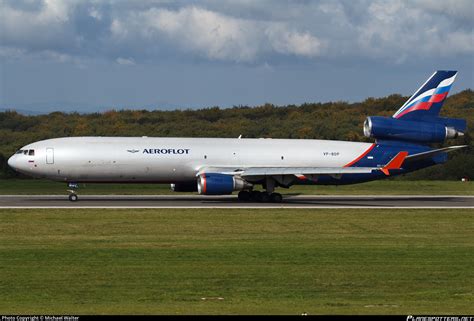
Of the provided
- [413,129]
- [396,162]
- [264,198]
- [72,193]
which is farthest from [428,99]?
[72,193]

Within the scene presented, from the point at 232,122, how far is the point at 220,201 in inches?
3084

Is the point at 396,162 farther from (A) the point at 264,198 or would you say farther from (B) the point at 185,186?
(B) the point at 185,186

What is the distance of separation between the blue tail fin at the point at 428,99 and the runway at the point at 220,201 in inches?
203

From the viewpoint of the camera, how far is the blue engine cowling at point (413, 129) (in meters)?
51.1

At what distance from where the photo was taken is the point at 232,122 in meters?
126

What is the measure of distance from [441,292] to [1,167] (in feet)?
187

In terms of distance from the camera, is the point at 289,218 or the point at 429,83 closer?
the point at 289,218

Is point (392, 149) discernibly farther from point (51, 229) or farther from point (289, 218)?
point (51, 229)

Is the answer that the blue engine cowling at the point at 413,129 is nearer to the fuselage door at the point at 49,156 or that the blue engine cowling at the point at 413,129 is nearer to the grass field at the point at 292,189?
the grass field at the point at 292,189

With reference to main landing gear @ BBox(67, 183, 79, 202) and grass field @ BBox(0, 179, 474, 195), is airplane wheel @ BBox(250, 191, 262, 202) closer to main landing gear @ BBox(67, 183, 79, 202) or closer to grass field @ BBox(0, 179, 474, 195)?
grass field @ BBox(0, 179, 474, 195)

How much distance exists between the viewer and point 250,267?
22453 millimetres

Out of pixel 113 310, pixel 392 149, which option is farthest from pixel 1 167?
pixel 113 310

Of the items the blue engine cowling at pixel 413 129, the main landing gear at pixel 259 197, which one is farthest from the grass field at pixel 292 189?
the main landing gear at pixel 259 197

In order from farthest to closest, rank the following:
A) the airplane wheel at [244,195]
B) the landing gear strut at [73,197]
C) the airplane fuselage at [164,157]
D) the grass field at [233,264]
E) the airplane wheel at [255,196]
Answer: the airplane wheel at [244,195] → the airplane wheel at [255,196] → the landing gear strut at [73,197] → the airplane fuselage at [164,157] → the grass field at [233,264]
